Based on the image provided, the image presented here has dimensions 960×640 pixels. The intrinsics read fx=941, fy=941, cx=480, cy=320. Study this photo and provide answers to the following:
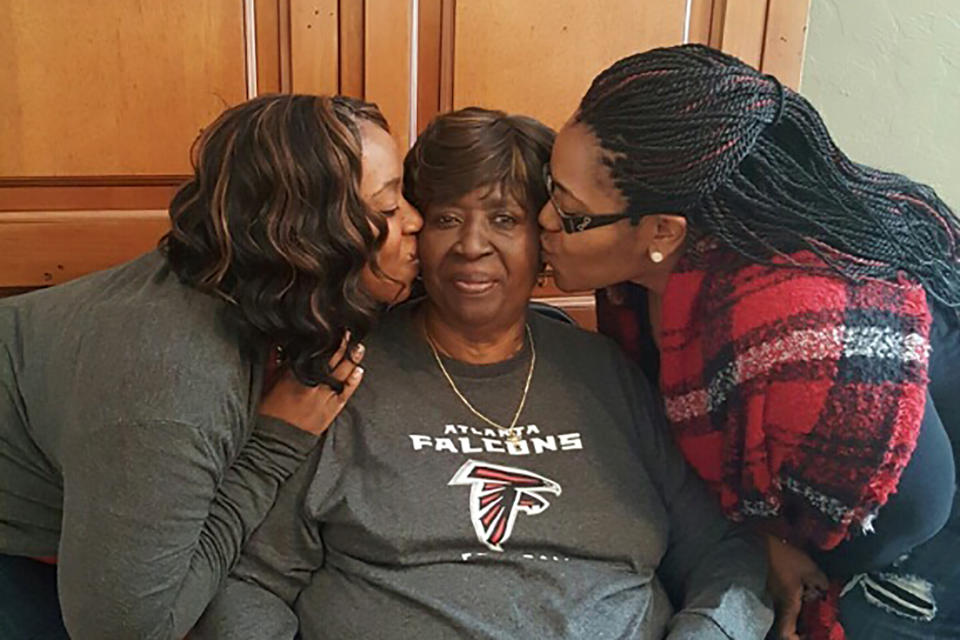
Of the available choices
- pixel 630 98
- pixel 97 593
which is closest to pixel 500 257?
pixel 630 98

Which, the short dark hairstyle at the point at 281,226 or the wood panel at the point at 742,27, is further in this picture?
the wood panel at the point at 742,27

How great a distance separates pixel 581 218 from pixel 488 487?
353 millimetres

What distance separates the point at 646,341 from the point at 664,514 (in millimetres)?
252

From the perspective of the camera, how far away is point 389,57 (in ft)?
4.67

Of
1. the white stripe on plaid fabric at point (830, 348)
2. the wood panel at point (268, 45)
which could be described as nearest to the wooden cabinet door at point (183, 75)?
the wood panel at point (268, 45)

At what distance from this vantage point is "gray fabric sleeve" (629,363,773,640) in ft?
3.88

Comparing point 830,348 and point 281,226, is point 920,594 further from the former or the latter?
point 281,226

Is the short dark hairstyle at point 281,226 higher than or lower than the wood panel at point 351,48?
lower

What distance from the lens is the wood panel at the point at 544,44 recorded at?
4.79ft

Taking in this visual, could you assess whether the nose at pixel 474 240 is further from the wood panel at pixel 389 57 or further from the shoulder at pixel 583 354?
the wood panel at pixel 389 57

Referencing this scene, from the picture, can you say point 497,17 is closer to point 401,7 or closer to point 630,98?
point 401,7

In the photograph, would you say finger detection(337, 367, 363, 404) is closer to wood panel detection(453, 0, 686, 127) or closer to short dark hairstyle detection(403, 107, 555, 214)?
short dark hairstyle detection(403, 107, 555, 214)

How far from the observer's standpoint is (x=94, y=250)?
55.7 inches

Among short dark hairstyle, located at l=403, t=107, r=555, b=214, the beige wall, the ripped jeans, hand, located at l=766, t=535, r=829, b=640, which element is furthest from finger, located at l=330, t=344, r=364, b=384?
the beige wall
